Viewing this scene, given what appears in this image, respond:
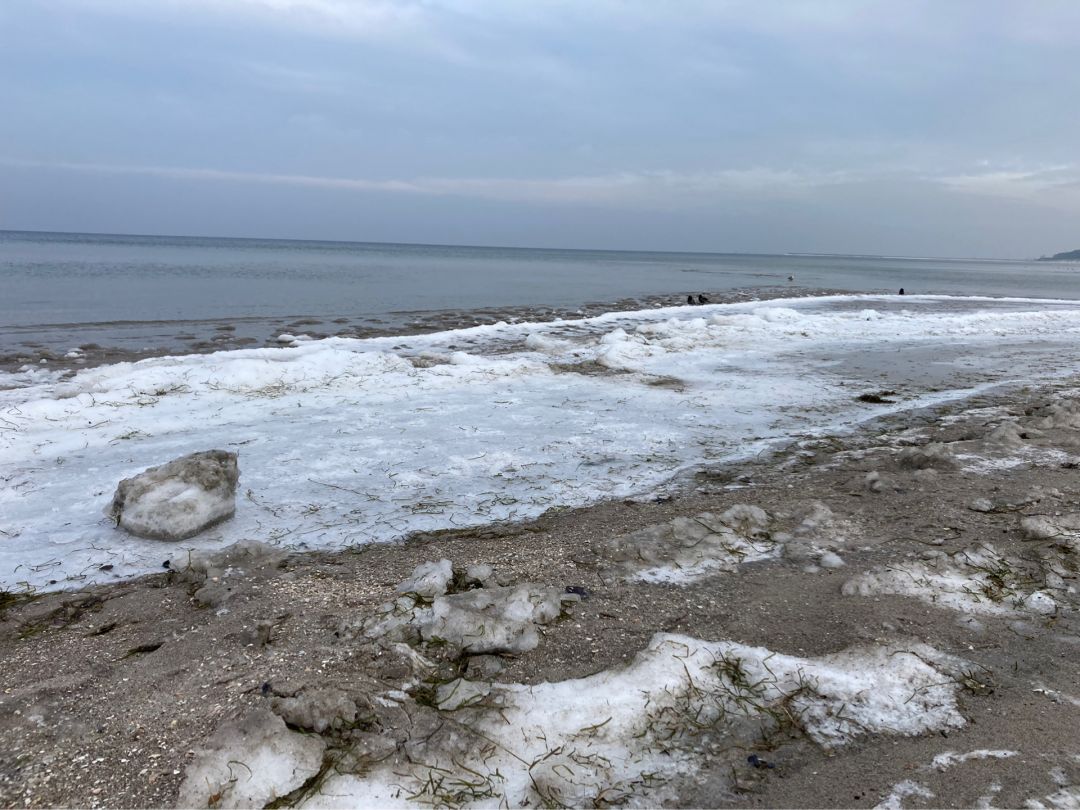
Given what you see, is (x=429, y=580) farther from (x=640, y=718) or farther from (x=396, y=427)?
(x=396, y=427)

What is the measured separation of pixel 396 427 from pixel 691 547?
3834 mm

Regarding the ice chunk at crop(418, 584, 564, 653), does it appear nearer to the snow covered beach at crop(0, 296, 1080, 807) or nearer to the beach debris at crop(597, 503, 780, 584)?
the snow covered beach at crop(0, 296, 1080, 807)

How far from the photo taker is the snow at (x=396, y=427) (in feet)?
14.5

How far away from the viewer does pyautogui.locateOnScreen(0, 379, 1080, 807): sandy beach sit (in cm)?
206

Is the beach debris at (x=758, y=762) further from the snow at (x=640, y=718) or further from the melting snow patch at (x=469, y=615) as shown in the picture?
the melting snow patch at (x=469, y=615)

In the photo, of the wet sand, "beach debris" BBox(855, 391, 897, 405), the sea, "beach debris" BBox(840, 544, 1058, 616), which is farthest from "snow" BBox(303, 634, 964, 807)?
the wet sand

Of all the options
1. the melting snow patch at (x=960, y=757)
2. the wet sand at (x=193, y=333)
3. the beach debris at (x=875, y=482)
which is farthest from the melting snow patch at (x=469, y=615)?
the wet sand at (x=193, y=333)

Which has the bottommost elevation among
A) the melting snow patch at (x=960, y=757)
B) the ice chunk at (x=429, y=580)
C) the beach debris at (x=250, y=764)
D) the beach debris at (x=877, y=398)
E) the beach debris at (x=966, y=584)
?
the beach debris at (x=250, y=764)

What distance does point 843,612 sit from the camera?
10.3 ft

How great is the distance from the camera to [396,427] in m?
6.69

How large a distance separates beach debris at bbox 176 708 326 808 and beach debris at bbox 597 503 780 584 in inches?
74.3

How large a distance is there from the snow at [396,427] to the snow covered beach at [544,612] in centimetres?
5

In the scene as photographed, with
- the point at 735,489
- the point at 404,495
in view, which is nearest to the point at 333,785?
the point at 404,495

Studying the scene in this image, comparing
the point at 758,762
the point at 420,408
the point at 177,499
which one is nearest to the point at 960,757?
the point at 758,762
